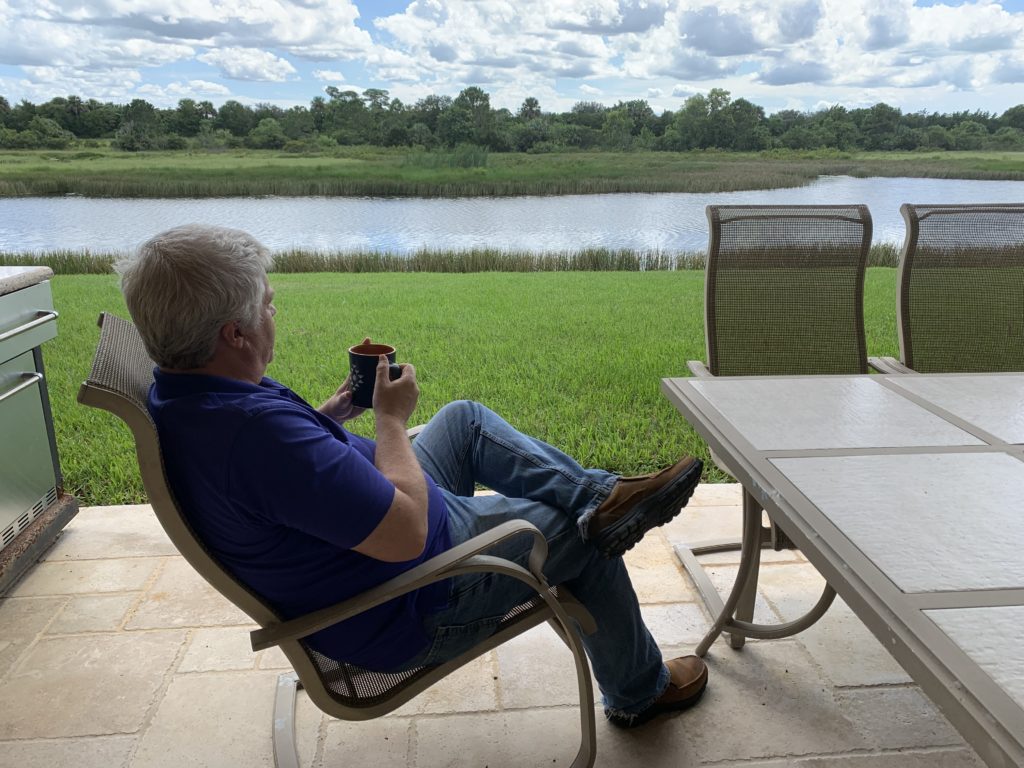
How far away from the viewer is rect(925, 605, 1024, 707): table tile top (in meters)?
0.85

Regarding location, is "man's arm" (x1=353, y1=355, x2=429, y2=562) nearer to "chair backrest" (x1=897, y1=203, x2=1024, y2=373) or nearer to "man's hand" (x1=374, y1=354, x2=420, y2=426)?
"man's hand" (x1=374, y1=354, x2=420, y2=426)

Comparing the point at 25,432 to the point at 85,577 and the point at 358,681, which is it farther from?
the point at 358,681

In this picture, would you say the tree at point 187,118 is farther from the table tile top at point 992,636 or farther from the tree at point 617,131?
the table tile top at point 992,636

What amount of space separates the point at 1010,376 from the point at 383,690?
1738mm

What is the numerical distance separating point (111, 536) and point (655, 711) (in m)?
1.94

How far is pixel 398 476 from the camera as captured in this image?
1.34 meters

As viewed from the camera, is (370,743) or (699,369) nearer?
(370,743)

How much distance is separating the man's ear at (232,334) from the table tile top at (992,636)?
3.41ft

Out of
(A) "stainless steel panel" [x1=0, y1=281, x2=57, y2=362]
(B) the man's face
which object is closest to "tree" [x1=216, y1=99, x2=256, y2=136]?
(A) "stainless steel panel" [x1=0, y1=281, x2=57, y2=362]

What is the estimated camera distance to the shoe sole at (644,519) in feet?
5.16

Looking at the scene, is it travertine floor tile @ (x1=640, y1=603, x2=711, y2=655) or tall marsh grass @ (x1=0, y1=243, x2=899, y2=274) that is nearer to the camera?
travertine floor tile @ (x1=640, y1=603, x2=711, y2=655)

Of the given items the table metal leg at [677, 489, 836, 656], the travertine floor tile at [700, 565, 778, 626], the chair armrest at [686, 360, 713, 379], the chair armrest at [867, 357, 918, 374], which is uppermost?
the chair armrest at [686, 360, 713, 379]

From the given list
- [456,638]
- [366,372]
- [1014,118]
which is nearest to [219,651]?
[456,638]

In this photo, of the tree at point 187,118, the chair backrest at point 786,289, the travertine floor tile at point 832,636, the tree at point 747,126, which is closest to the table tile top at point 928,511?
the travertine floor tile at point 832,636
